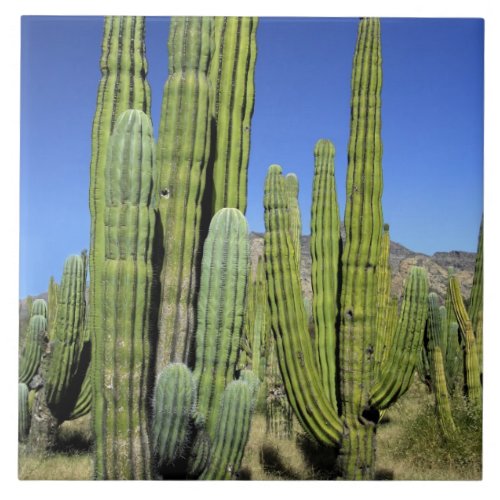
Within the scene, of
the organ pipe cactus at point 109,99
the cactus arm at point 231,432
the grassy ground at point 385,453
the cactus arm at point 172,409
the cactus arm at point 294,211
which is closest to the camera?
the cactus arm at point 172,409

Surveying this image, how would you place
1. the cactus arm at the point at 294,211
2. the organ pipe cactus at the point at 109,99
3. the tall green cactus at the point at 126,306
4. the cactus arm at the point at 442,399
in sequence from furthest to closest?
the cactus arm at the point at 442,399
the cactus arm at the point at 294,211
the organ pipe cactus at the point at 109,99
the tall green cactus at the point at 126,306

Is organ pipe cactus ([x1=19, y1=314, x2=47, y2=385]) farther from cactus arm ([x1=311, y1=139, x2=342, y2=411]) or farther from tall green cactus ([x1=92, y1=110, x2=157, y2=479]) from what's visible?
cactus arm ([x1=311, y1=139, x2=342, y2=411])

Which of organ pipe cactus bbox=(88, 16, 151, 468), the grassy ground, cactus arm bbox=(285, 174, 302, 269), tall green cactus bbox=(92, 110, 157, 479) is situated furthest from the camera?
cactus arm bbox=(285, 174, 302, 269)

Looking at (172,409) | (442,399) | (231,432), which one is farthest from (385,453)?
(172,409)

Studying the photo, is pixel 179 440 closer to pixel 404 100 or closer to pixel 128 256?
pixel 128 256

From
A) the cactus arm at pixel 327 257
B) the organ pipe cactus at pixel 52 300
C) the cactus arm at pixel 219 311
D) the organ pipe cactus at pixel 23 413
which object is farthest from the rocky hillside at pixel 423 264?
the organ pipe cactus at pixel 23 413

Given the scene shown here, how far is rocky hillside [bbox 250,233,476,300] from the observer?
209 inches

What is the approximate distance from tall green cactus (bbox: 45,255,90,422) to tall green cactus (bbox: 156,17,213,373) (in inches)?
24.4

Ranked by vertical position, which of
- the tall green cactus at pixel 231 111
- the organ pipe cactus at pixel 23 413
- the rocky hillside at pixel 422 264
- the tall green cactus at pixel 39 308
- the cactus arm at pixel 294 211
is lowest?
the organ pipe cactus at pixel 23 413

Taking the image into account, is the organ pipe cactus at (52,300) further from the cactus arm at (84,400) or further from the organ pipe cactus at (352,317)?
the organ pipe cactus at (352,317)

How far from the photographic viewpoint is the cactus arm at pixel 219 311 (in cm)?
480

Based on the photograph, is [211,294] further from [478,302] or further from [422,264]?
[478,302]

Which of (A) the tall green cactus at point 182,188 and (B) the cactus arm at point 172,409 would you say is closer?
(B) the cactus arm at point 172,409

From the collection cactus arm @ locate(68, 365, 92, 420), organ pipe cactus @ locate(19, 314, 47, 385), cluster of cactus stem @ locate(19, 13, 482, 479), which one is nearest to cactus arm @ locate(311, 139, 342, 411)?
cluster of cactus stem @ locate(19, 13, 482, 479)
